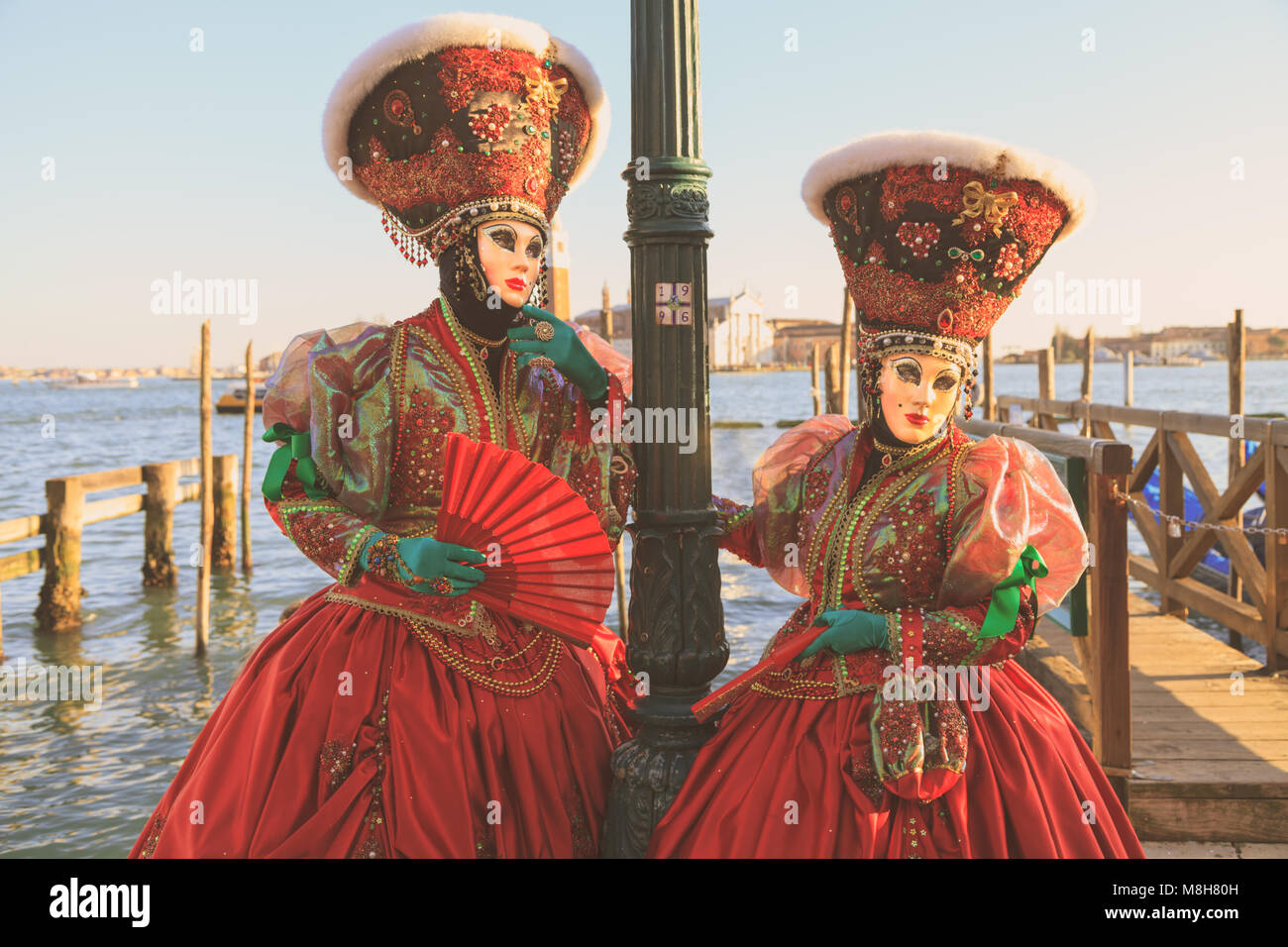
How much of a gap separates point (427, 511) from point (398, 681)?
15.8 inches

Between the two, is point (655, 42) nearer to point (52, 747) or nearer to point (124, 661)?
point (52, 747)

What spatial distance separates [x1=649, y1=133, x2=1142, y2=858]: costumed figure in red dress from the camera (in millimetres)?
2354

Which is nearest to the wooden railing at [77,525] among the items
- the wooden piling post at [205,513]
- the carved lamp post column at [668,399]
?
the wooden piling post at [205,513]

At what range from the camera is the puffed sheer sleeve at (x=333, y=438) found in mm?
2455

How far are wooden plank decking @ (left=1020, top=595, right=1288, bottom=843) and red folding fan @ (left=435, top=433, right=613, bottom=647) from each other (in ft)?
9.48

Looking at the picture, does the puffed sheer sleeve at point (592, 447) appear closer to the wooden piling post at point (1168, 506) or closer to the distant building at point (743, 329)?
the wooden piling post at point (1168, 506)

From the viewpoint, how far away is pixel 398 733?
238 cm

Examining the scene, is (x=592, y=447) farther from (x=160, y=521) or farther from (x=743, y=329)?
(x=743, y=329)

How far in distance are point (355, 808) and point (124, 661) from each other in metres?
9.85

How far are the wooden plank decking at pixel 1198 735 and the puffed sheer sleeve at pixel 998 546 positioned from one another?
217 cm

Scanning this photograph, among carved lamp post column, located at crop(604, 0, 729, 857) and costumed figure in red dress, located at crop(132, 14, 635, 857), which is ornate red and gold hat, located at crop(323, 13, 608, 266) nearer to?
costumed figure in red dress, located at crop(132, 14, 635, 857)

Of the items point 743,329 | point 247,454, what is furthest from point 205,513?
point 743,329

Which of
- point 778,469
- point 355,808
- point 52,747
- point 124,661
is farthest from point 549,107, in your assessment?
point 124,661
